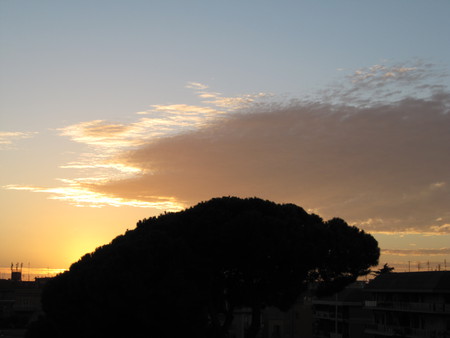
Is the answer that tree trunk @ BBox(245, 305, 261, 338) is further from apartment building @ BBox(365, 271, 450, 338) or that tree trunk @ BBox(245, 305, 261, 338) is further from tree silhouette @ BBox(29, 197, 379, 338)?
apartment building @ BBox(365, 271, 450, 338)

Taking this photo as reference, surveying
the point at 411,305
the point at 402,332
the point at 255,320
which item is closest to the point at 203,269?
the point at 255,320

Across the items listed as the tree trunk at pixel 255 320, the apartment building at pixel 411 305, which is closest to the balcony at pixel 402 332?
the apartment building at pixel 411 305

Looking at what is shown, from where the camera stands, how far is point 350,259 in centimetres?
3809

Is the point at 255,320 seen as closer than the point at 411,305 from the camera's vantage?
Yes

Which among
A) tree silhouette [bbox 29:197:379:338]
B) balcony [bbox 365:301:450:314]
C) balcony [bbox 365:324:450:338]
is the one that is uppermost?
tree silhouette [bbox 29:197:379:338]

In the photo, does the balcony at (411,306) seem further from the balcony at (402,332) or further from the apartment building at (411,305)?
the balcony at (402,332)

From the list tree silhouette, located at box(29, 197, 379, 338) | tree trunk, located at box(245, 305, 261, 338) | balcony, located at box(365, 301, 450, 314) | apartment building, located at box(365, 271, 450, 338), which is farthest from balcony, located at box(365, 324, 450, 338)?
tree trunk, located at box(245, 305, 261, 338)

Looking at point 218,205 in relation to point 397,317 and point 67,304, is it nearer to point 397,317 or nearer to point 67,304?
point 67,304

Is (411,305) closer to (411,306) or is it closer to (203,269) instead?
(411,306)

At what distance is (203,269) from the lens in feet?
116

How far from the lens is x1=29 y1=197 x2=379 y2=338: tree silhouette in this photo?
106ft

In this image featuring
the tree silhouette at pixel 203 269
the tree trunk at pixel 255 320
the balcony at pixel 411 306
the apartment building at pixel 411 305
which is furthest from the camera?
the apartment building at pixel 411 305

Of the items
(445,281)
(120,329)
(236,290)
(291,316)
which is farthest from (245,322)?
(120,329)

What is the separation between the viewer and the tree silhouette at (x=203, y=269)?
106ft
